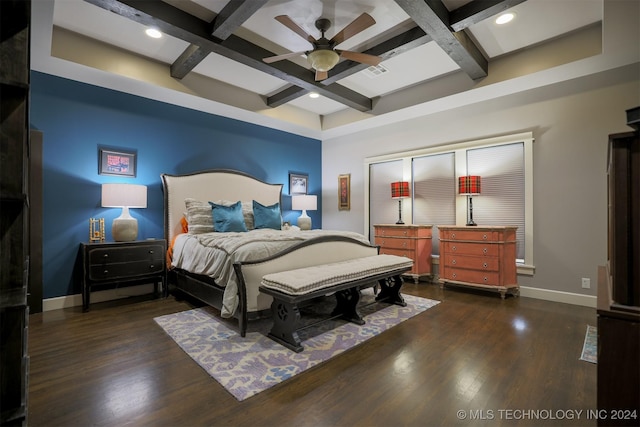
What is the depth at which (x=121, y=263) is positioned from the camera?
139 inches

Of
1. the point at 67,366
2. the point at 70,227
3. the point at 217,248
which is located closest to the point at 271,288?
the point at 217,248

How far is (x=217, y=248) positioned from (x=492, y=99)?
4.20 meters

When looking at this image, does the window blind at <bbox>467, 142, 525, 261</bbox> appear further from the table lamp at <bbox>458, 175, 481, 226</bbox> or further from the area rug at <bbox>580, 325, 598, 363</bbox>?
the area rug at <bbox>580, 325, 598, 363</bbox>

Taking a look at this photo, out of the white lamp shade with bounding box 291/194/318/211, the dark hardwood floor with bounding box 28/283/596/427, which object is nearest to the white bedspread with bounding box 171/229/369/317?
the dark hardwood floor with bounding box 28/283/596/427

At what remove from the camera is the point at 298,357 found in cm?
227

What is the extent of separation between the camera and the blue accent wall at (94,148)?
3.46 metres

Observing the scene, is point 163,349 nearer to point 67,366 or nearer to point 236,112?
point 67,366

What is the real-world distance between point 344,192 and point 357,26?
3780 mm

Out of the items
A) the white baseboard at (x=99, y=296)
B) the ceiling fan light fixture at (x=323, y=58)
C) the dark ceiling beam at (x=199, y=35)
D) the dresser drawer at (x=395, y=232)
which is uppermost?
the dark ceiling beam at (x=199, y=35)

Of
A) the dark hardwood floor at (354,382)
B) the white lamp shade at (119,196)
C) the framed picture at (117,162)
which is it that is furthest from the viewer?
the framed picture at (117,162)

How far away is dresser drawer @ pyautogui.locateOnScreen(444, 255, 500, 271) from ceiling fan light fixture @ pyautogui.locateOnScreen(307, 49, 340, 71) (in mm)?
3026

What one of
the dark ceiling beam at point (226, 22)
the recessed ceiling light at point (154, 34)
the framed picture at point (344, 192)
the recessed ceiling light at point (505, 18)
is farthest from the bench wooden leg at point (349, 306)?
the recessed ceiling light at point (154, 34)

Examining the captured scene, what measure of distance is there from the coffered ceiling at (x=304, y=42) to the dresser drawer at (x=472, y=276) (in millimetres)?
2465

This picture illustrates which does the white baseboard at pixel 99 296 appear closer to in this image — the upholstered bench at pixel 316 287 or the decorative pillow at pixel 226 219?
the decorative pillow at pixel 226 219
